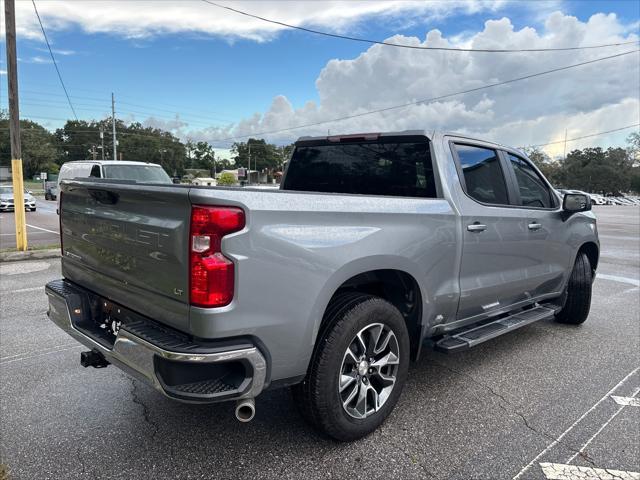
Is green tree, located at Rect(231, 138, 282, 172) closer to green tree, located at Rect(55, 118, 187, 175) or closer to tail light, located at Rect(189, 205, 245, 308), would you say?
green tree, located at Rect(55, 118, 187, 175)

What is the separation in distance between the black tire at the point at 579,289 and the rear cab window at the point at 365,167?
8.80 feet

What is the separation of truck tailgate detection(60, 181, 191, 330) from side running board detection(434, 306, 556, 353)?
196cm

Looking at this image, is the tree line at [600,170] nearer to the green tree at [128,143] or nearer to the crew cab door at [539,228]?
the green tree at [128,143]

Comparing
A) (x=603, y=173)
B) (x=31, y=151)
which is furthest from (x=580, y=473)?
(x=603, y=173)

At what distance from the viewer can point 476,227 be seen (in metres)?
3.53

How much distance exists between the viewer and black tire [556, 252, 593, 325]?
5.17 m

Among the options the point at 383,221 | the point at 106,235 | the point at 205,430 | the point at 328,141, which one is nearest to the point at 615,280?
the point at 328,141

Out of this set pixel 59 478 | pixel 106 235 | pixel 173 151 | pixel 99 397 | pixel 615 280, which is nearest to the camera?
pixel 59 478

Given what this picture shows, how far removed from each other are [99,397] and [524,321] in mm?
3409

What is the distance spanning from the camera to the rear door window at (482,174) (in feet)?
12.1

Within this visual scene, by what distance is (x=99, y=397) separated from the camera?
338cm

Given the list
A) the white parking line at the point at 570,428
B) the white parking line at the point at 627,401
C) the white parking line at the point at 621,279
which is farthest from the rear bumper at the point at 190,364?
the white parking line at the point at 621,279

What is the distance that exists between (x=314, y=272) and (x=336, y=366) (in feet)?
1.83

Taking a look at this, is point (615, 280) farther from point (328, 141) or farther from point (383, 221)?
point (383, 221)
